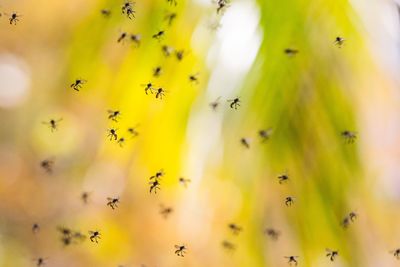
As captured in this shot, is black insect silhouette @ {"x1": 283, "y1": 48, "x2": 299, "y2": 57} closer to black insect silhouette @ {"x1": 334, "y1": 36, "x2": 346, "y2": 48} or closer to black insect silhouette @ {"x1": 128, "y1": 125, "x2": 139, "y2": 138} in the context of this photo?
black insect silhouette @ {"x1": 334, "y1": 36, "x2": 346, "y2": 48}

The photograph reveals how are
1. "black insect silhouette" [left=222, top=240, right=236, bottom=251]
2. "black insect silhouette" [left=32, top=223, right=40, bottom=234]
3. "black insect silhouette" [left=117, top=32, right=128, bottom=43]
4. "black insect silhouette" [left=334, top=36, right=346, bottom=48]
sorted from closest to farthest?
"black insect silhouette" [left=334, top=36, right=346, bottom=48] → "black insect silhouette" [left=117, top=32, right=128, bottom=43] → "black insect silhouette" [left=222, top=240, right=236, bottom=251] → "black insect silhouette" [left=32, top=223, right=40, bottom=234]

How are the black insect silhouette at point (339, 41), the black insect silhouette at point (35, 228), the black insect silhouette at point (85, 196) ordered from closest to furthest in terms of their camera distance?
the black insect silhouette at point (339, 41) → the black insect silhouette at point (85, 196) → the black insect silhouette at point (35, 228)

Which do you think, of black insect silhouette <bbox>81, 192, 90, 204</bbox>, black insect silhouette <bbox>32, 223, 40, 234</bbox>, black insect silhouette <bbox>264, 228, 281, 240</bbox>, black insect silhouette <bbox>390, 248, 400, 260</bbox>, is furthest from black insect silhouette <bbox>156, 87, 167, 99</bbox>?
black insect silhouette <bbox>32, 223, 40, 234</bbox>

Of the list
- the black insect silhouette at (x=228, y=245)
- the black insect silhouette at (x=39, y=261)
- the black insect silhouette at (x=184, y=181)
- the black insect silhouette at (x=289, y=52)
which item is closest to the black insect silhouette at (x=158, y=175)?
the black insect silhouette at (x=184, y=181)

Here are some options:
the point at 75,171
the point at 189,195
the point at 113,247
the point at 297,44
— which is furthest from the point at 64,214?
the point at 297,44

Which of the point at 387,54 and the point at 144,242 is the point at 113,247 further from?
the point at 387,54

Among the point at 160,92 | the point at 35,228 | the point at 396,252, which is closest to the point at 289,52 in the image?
the point at 160,92

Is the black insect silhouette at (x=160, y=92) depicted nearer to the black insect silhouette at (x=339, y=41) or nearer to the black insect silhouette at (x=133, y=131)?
the black insect silhouette at (x=133, y=131)
